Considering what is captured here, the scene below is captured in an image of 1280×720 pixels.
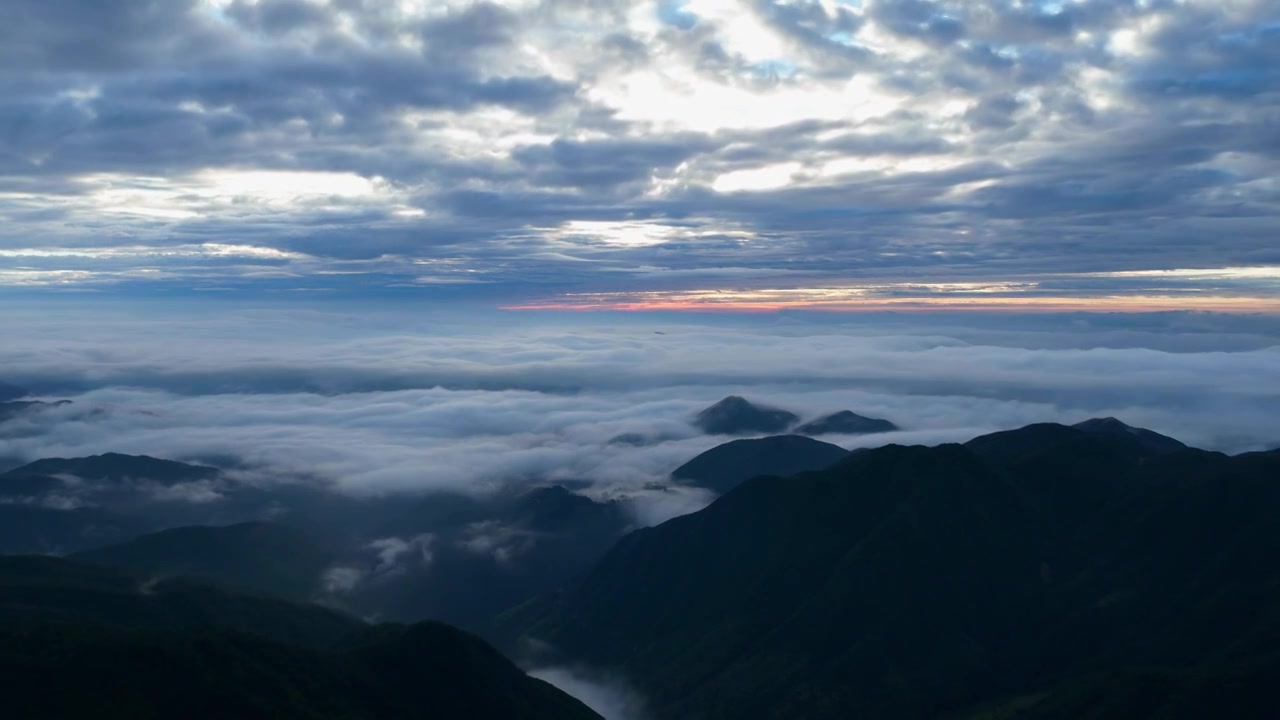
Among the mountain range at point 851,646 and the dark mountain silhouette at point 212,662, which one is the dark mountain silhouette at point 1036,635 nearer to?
the mountain range at point 851,646

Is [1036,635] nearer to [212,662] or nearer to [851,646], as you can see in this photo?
[851,646]

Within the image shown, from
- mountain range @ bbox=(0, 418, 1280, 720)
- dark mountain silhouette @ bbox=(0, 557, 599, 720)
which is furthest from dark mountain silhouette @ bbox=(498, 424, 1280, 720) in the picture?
dark mountain silhouette @ bbox=(0, 557, 599, 720)

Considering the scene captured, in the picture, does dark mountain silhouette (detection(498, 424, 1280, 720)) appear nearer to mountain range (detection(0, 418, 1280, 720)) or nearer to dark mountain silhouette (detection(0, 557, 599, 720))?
mountain range (detection(0, 418, 1280, 720))

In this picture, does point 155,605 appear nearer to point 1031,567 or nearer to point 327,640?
point 327,640

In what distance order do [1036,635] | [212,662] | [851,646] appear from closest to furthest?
[212,662], [1036,635], [851,646]

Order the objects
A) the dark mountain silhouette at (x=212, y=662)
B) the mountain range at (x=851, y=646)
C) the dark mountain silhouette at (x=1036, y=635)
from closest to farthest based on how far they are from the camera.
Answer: the dark mountain silhouette at (x=212, y=662)
the mountain range at (x=851, y=646)
the dark mountain silhouette at (x=1036, y=635)

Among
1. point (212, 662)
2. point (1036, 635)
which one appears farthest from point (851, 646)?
point (212, 662)

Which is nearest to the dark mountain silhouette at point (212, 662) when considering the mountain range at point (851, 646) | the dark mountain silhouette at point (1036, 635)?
the mountain range at point (851, 646)

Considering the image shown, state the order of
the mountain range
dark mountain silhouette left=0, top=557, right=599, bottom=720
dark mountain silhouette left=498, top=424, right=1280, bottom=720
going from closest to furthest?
dark mountain silhouette left=0, top=557, right=599, bottom=720
the mountain range
dark mountain silhouette left=498, top=424, right=1280, bottom=720

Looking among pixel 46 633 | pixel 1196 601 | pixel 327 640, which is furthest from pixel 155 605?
pixel 1196 601
